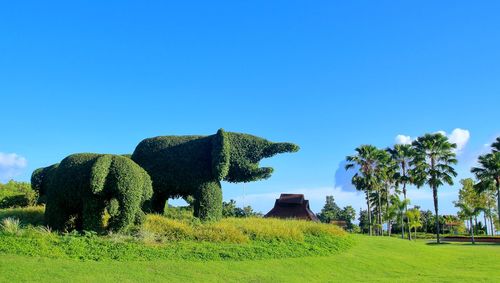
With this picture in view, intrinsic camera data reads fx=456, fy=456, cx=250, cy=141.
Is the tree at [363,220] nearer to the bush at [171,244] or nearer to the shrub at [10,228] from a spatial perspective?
the bush at [171,244]

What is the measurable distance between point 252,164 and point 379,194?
27056mm

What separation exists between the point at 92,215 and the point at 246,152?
567 cm

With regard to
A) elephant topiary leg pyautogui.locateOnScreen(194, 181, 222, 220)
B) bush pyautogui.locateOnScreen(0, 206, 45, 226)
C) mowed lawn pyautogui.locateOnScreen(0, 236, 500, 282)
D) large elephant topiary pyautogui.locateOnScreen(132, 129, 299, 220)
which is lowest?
mowed lawn pyautogui.locateOnScreen(0, 236, 500, 282)

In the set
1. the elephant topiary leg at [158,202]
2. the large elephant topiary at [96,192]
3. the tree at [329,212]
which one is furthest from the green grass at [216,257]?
the tree at [329,212]

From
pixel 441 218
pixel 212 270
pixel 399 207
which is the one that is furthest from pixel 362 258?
pixel 441 218

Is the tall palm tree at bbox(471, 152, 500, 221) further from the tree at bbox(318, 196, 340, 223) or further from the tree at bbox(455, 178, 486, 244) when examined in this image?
the tree at bbox(318, 196, 340, 223)

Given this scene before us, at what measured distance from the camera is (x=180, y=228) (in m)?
13.7

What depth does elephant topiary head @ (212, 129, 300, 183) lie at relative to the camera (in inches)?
621

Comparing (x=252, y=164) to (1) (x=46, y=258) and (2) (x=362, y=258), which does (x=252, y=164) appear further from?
(1) (x=46, y=258)

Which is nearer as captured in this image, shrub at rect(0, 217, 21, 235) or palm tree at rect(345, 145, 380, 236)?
shrub at rect(0, 217, 21, 235)

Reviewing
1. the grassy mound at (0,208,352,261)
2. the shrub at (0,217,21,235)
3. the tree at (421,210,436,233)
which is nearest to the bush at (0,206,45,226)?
the grassy mound at (0,208,352,261)

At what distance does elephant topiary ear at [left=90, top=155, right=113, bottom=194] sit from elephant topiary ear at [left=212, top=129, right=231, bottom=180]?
11.8 feet

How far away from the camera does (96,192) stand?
41.2 ft

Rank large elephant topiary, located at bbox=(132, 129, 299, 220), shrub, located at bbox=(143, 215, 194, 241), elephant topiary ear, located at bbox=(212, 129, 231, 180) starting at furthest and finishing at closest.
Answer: large elephant topiary, located at bbox=(132, 129, 299, 220)
elephant topiary ear, located at bbox=(212, 129, 231, 180)
shrub, located at bbox=(143, 215, 194, 241)
